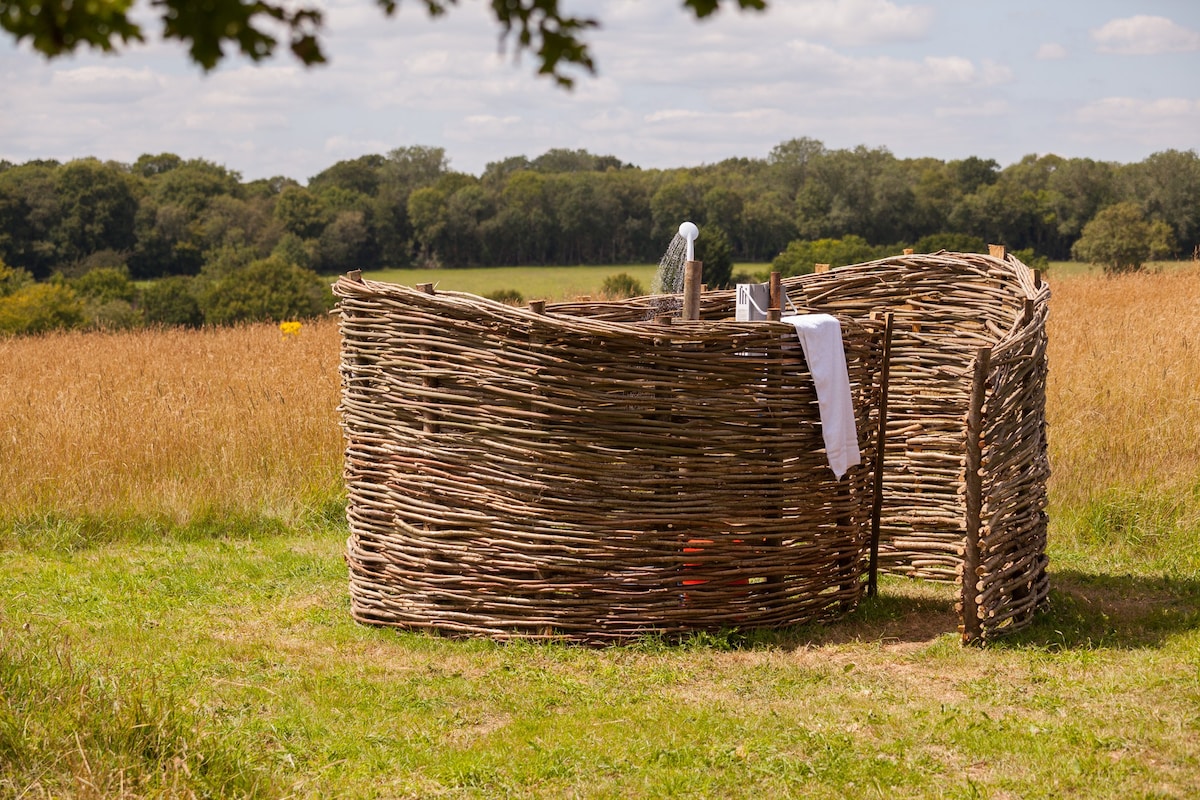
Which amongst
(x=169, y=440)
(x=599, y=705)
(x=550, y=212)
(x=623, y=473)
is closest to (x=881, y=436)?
(x=623, y=473)

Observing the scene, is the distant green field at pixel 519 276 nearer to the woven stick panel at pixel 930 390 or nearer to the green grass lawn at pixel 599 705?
the woven stick panel at pixel 930 390

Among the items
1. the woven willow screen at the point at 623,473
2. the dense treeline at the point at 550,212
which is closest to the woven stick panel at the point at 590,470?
the woven willow screen at the point at 623,473

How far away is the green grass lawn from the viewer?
3.69 meters

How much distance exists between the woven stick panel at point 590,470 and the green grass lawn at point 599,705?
0.69 ft

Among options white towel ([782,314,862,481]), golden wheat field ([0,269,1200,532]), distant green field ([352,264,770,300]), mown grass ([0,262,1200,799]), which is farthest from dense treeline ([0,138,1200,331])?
white towel ([782,314,862,481])

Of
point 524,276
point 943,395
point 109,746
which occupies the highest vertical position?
point 524,276

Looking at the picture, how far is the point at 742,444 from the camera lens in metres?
5.17

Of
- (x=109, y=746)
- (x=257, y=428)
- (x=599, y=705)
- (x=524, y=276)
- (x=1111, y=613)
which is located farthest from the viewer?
(x=524, y=276)

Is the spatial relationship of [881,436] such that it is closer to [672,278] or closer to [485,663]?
[672,278]

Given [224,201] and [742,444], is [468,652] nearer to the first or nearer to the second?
[742,444]

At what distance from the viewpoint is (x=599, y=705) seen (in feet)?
14.9

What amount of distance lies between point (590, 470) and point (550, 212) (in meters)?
32.9

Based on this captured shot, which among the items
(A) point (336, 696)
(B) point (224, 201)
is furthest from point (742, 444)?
(B) point (224, 201)

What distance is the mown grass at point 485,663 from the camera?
379cm
